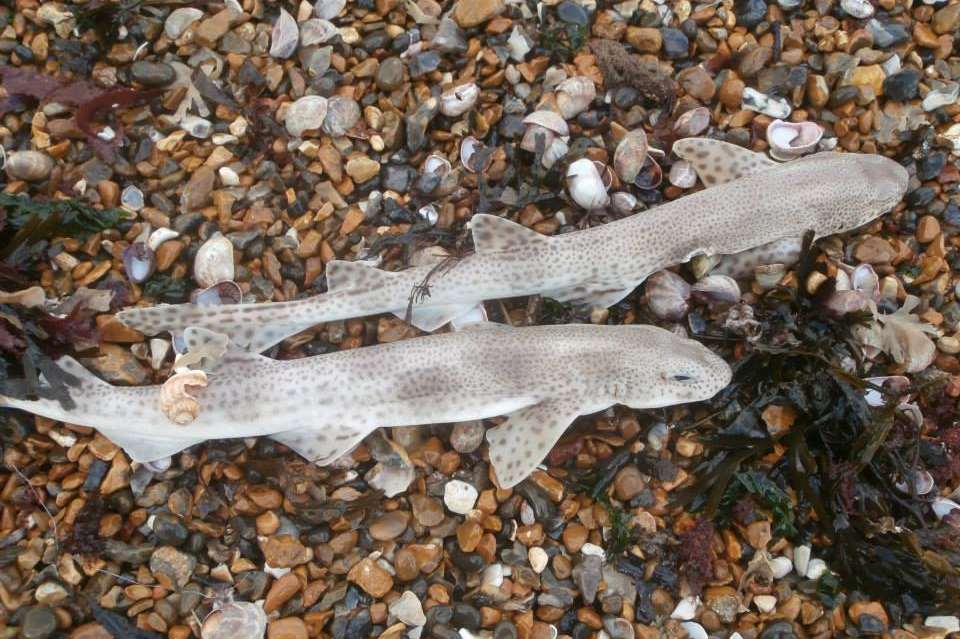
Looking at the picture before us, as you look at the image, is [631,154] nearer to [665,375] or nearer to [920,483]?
[665,375]

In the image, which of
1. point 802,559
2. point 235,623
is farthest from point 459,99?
point 802,559

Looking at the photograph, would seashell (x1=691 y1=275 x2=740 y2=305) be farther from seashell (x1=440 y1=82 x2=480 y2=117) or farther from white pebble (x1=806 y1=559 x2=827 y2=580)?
seashell (x1=440 y1=82 x2=480 y2=117)

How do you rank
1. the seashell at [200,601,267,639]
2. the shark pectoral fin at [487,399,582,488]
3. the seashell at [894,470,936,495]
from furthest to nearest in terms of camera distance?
the seashell at [894,470,936,495]
the shark pectoral fin at [487,399,582,488]
the seashell at [200,601,267,639]

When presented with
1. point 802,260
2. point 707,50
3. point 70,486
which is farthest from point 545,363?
point 70,486

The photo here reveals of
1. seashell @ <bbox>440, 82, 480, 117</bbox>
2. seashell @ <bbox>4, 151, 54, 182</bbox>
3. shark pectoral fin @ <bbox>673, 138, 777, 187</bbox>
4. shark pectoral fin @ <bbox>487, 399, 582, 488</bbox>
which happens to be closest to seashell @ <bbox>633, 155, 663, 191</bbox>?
shark pectoral fin @ <bbox>673, 138, 777, 187</bbox>

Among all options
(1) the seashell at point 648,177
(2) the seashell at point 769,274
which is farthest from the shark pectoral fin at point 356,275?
(2) the seashell at point 769,274

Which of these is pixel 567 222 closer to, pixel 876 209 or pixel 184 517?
pixel 876 209
